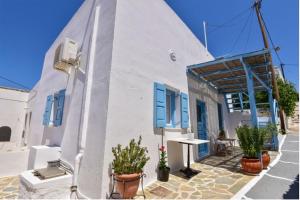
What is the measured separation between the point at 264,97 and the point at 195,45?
552 inches

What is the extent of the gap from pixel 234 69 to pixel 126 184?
6356mm

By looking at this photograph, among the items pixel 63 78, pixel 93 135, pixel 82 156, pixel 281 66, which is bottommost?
pixel 82 156

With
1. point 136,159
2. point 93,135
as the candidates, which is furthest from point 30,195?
point 136,159

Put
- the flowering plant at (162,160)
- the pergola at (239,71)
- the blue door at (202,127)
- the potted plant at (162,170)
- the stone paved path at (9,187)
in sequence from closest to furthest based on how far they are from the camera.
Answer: the stone paved path at (9,187), the potted plant at (162,170), the flowering plant at (162,160), the pergola at (239,71), the blue door at (202,127)

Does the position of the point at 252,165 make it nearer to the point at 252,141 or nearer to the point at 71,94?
the point at 252,141

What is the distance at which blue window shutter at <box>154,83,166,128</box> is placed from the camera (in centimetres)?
440

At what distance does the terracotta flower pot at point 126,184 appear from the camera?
115 inches

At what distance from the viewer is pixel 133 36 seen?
167 inches

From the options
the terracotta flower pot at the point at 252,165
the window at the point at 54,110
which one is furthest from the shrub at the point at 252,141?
the window at the point at 54,110

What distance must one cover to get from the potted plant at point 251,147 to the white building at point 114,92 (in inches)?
74.2

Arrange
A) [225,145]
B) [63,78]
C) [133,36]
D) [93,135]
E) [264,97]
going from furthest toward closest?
[264,97], [225,145], [63,78], [133,36], [93,135]

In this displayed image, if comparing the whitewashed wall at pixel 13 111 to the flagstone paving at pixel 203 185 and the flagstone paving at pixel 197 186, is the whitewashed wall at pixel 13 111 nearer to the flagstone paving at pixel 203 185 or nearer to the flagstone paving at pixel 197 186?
the flagstone paving at pixel 197 186

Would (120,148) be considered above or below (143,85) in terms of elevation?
below

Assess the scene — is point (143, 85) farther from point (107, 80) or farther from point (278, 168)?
point (278, 168)
